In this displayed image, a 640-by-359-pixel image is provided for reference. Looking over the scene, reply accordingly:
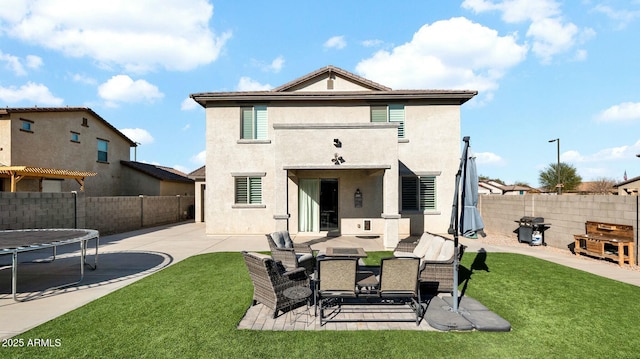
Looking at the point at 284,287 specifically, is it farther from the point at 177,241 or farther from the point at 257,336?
the point at 177,241

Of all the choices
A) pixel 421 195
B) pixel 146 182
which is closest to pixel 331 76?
pixel 421 195

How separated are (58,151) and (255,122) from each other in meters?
14.8

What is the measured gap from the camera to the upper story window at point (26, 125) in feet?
54.0

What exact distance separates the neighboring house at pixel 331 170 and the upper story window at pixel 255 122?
0.05 metres

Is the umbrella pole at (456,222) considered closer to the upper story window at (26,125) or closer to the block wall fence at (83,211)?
the block wall fence at (83,211)

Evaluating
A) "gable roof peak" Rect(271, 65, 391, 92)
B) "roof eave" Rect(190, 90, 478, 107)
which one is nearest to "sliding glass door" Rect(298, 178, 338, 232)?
"roof eave" Rect(190, 90, 478, 107)

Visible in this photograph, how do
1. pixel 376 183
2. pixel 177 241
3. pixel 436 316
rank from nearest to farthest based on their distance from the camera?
1. pixel 436 316
2. pixel 177 241
3. pixel 376 183

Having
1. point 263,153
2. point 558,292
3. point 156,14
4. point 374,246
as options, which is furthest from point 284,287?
point 156,14

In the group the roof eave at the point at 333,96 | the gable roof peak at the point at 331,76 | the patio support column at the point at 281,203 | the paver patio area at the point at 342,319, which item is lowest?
the paver patio area at the point at 342,319

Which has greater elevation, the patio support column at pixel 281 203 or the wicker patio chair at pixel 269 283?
the patio support column at pixel 281 203

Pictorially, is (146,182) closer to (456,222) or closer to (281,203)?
(281,203)

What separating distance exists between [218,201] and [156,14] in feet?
27.0

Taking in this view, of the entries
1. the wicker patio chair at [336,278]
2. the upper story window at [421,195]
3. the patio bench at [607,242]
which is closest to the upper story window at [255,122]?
the upper story window at [421,195]

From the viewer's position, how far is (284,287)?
5098 millimetres
